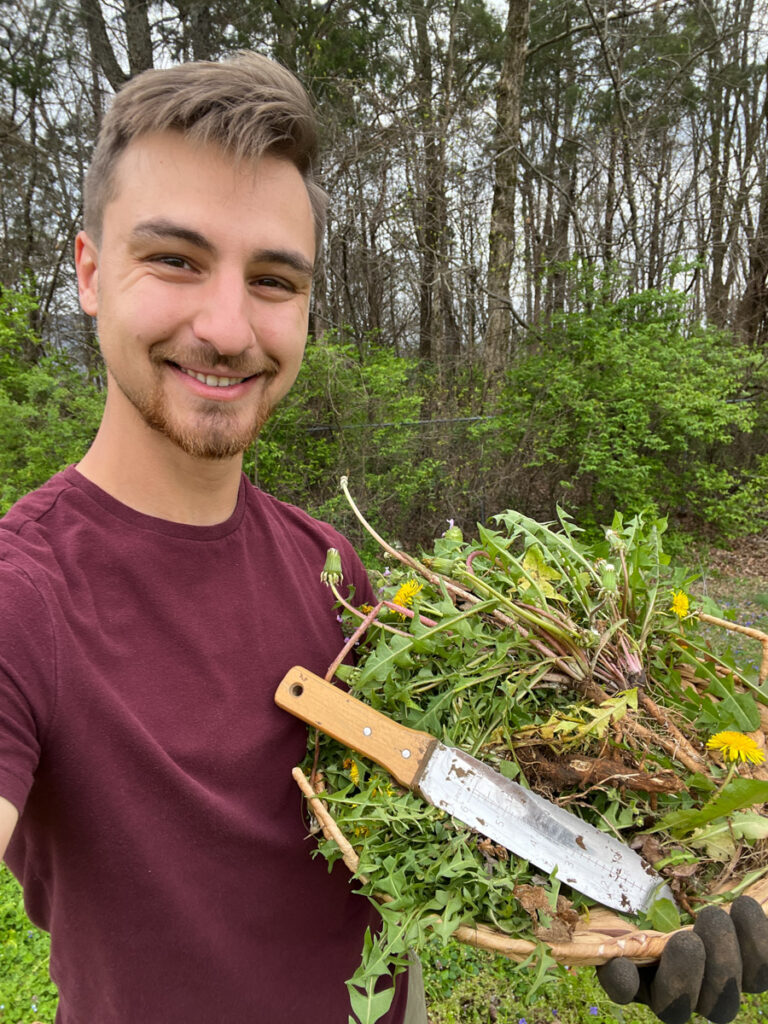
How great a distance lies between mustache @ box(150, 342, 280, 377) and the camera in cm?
119

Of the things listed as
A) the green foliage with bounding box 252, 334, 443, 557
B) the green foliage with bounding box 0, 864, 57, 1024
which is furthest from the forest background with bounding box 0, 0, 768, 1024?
the green foliage with bounding box 0, 864, 57, 1024

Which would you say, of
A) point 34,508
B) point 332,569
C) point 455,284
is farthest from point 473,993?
point 455,284

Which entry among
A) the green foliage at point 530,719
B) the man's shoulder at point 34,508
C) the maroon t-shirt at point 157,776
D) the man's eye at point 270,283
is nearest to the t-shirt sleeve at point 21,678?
the maroon t-shirt at point 157,776

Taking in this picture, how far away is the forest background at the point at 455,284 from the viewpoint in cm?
694

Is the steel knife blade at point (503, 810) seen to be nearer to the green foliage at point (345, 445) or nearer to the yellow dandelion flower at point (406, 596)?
the yellow dandelion flower at point (406, 596)

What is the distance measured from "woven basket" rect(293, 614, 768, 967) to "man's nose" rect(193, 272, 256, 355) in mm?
833

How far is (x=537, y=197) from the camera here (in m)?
15.6

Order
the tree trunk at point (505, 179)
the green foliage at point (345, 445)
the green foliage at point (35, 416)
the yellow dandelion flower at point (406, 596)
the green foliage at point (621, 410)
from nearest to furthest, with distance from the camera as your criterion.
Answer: the yellow dandelion flower at point (406, 596)
the green foliage at point (35, 416)
the green foliage at point (345, 445)
the green foliage at point (621, 410)
the tree trunk at point (505, 179)

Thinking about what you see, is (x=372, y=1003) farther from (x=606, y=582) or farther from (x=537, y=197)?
(x=537, y=197)

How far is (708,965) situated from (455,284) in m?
11.3

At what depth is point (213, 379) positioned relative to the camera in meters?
1.25

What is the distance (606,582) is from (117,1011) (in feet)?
3.90

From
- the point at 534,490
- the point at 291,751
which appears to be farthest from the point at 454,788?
the point at 534,490

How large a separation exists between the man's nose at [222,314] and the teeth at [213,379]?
67mm
